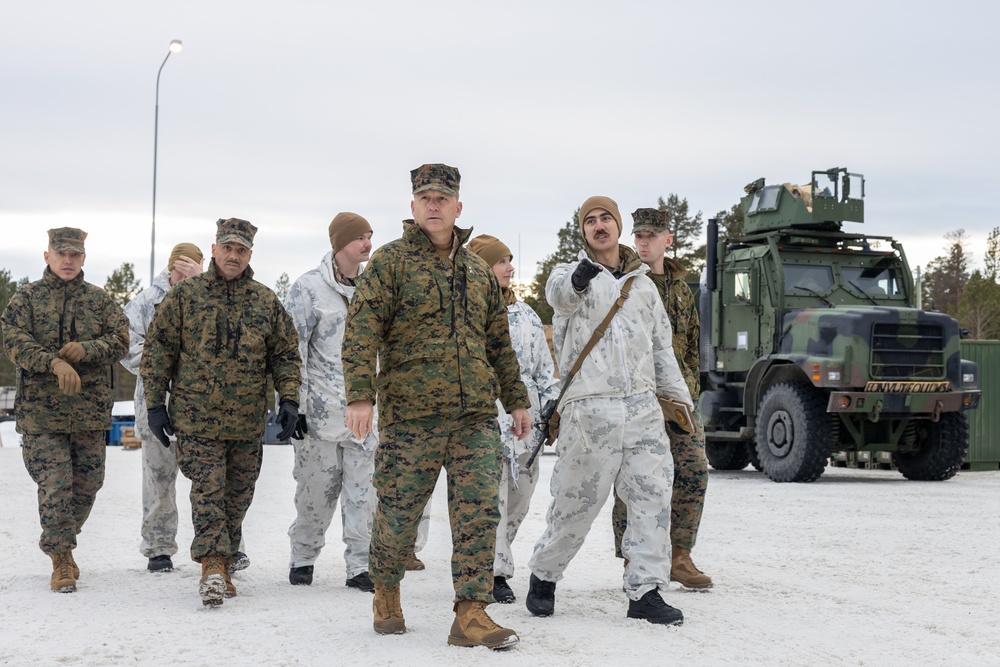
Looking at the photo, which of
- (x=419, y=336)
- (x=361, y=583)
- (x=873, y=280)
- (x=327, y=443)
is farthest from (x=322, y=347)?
(x=873, y=280)

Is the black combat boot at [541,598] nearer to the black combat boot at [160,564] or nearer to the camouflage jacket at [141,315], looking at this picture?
the black combat boot at [160,564]

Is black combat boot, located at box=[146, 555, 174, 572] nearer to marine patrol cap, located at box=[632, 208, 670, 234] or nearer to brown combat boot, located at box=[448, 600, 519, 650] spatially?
brown combat boot, located at box=[448, 600, 519, 650]

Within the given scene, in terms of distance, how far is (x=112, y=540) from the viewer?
8.32m

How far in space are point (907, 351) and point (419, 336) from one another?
10.1m

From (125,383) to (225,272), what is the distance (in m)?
73.9

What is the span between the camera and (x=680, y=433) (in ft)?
19.2

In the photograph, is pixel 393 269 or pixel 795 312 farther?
pixel 795 312

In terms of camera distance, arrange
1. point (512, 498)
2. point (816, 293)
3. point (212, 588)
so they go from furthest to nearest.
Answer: point (816, 293) < point (512, 498) < point (212, 588)

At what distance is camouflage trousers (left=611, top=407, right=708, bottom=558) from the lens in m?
5.99

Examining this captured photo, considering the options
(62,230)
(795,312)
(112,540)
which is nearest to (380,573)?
(62,230)

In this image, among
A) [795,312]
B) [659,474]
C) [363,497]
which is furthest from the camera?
[795,312]

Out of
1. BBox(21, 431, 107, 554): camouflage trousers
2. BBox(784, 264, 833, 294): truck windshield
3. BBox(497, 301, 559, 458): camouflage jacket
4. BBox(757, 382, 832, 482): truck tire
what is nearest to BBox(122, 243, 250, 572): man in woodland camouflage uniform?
BBox(21, 431, 107, 554): camouflage trousers

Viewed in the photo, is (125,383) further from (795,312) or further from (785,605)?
(785,605)

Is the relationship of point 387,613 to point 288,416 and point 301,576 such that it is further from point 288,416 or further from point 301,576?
point 301,576
